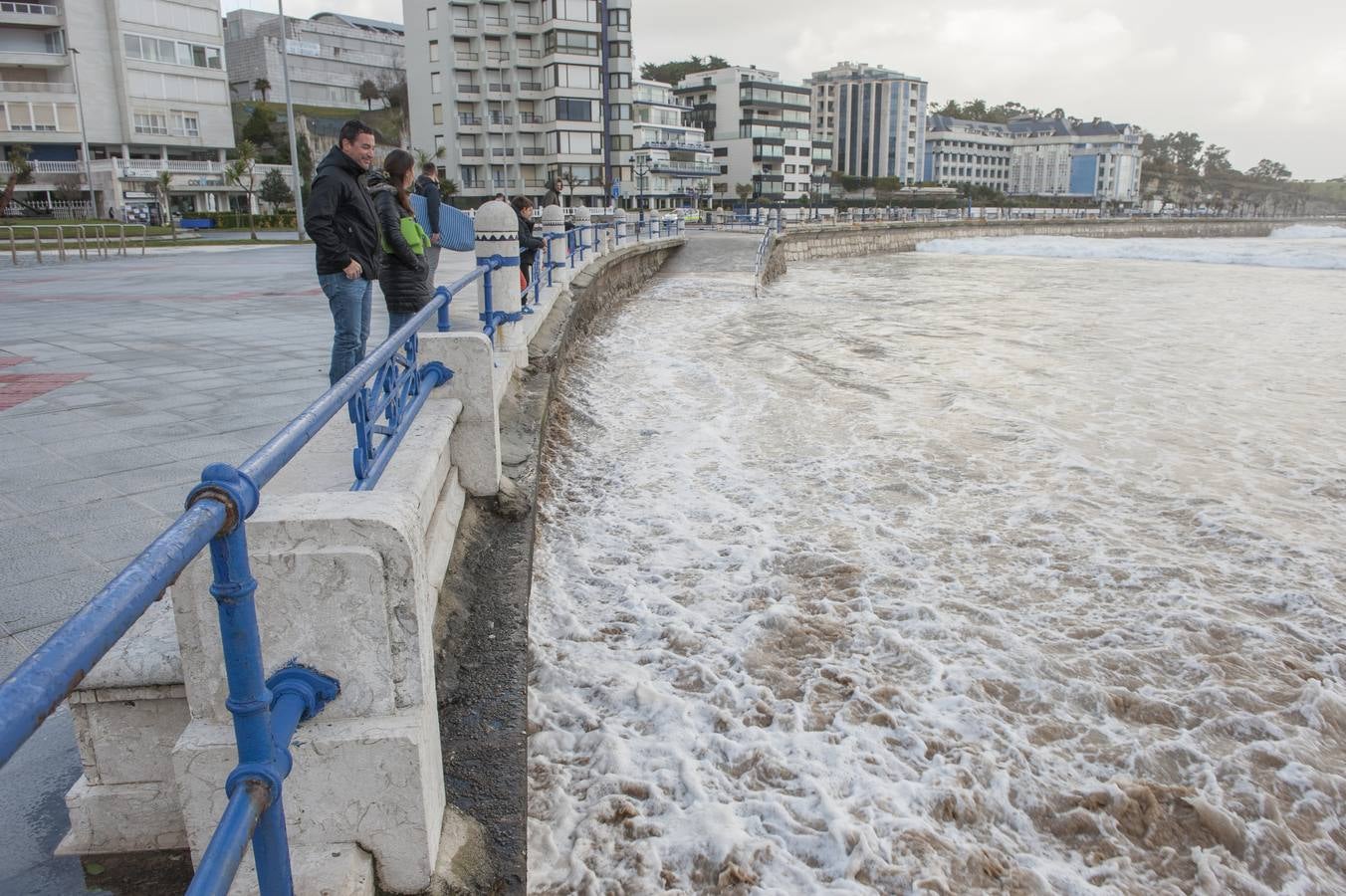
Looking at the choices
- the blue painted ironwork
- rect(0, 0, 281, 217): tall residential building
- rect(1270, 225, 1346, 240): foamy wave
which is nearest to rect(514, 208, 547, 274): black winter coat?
the blue painted ironwork

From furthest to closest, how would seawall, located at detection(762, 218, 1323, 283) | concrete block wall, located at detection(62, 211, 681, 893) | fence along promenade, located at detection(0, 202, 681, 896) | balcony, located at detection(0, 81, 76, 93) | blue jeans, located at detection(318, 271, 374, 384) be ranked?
balcony, located at detection(0, 81, 76, 93) → seawall, located at detection(762, 218, 1323, 283) → blue jeans, located at detection(318, 271, 374, 384) → concrete block wall, located at detection(62, 211, 681, 893) → fence along promenade, located at detection(0, 202, 681, 896)

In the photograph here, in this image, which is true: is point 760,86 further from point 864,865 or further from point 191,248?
point 864,865

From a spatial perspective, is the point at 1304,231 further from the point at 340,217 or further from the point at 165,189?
the point at 340,217

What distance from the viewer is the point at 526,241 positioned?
1120 cm

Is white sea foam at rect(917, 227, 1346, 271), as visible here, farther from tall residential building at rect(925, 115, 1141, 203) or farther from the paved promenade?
tall residential building at rect(925, 115, 1141, 203)

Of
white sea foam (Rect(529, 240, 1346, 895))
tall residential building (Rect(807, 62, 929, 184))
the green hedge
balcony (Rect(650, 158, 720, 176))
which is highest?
tall residential building (Rect(807, 62, 929, 184))

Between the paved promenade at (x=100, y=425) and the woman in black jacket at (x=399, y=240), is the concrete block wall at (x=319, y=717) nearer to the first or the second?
the paved promenade at (x=100, y=425)

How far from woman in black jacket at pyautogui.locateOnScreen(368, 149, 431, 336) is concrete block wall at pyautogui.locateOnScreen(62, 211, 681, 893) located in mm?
3977

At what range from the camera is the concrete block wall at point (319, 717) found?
7.11 ft

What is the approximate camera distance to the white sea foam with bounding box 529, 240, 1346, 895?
337 cm

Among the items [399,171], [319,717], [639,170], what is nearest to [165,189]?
[639,170]

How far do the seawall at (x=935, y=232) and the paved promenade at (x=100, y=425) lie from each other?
55.4 feet

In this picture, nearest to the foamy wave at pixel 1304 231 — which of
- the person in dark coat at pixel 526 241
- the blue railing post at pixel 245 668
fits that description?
the person in dark coat at pixel 526 241

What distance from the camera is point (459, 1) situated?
2544 inches
